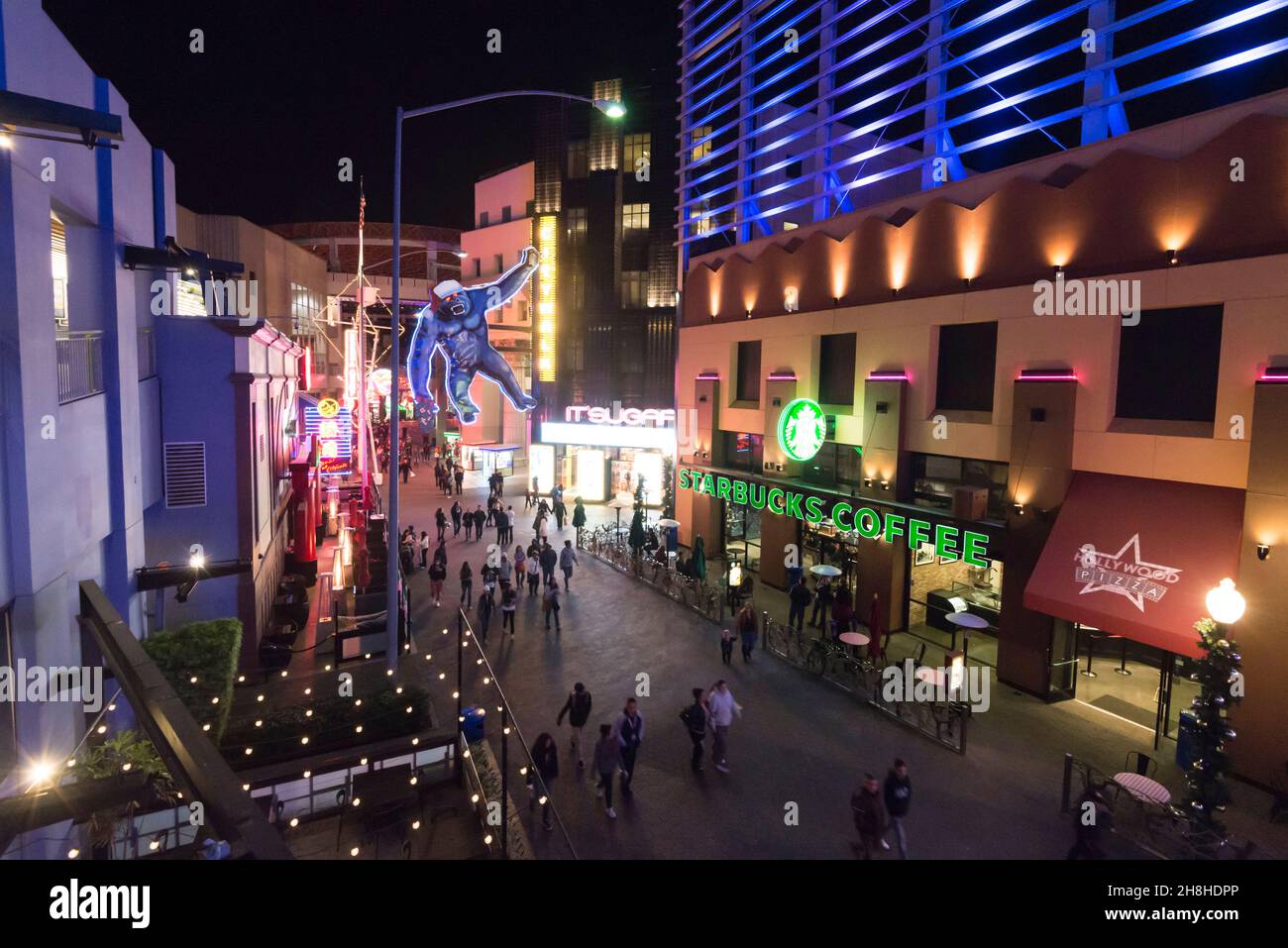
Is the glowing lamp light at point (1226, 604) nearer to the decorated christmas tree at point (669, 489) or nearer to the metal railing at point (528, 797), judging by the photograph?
the metal railing at point (528, 797)

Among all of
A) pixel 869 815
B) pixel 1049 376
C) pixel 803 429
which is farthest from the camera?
pixel 803 429

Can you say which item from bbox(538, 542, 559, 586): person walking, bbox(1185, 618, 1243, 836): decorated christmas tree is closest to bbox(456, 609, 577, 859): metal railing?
bbox(538, 542, 559, 586): person walking

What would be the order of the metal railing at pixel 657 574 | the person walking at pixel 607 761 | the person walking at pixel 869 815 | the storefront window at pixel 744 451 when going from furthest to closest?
1. the storefront window at pixel 744 451
2. the metal railing at pixel 657 574
3. the person walking at pixel 607 761
4. the person walking at pixel 869 815

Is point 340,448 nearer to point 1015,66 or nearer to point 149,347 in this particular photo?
point 149,347

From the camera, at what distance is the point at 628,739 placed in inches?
434

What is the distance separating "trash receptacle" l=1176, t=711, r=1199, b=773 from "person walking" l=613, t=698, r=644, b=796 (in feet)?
27.2

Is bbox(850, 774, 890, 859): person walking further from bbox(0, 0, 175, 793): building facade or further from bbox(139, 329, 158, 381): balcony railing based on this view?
bbox(139, 329, 158, 381): balcony railing

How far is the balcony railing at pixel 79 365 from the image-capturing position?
980 centimetres

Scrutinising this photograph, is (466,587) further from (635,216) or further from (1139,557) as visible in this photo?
(635,216)

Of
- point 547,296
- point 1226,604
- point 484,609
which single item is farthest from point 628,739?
point 547,296

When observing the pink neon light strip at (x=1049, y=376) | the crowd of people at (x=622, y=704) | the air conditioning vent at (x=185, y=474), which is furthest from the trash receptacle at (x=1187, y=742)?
the air conditioning vent at (x=185, y=474)

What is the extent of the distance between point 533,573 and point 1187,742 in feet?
52.4

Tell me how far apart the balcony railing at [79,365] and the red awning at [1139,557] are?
1663 cm

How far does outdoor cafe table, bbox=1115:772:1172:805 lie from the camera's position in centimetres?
998
